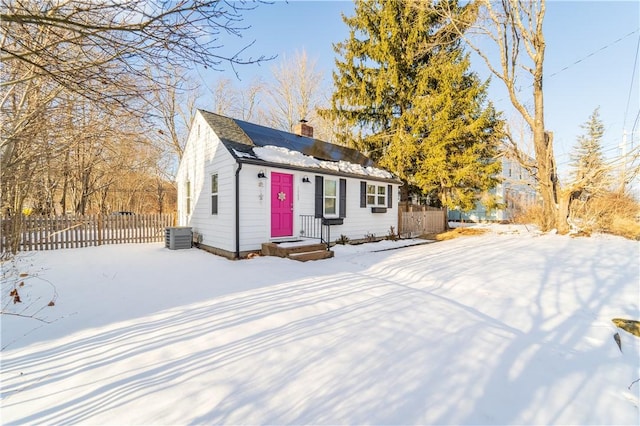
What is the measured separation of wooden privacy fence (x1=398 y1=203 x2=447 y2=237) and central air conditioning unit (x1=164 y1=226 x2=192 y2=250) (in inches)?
352

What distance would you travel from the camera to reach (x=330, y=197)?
9773mm

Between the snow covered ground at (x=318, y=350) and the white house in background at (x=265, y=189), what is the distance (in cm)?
259

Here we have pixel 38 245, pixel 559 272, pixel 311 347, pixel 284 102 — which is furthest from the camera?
pixel 284 102

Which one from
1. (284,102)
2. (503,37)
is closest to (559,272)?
(503,37)

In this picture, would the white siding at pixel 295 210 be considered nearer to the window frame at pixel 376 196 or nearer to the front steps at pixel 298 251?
the window frame at pixel 376 196

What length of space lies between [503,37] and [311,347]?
1759 centimetres

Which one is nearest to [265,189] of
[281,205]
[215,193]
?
[281,205]

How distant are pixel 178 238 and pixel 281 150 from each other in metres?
4.52

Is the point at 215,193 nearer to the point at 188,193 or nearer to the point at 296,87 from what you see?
the point at 188,193

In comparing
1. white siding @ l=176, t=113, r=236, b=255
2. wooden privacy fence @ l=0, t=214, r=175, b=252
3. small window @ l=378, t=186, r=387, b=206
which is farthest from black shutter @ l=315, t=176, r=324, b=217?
wooden privacy fence @ l=0, t=214, r=175, b=252

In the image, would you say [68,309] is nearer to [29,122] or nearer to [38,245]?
[29,122]

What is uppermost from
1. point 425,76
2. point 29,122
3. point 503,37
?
point 503,37

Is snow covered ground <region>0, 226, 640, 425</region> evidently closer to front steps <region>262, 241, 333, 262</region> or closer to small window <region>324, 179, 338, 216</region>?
front steps <region>262, 241, 333, 262</region>

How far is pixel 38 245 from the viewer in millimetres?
8648
